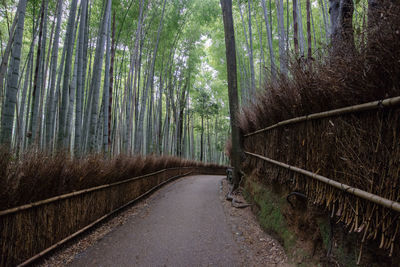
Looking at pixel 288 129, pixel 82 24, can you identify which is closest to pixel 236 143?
pixel 288 129

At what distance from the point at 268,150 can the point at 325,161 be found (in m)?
1.57

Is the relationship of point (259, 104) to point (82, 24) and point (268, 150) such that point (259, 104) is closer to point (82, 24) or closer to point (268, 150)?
point (268, 150)

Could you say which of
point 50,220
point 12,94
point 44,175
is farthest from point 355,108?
point 12,94

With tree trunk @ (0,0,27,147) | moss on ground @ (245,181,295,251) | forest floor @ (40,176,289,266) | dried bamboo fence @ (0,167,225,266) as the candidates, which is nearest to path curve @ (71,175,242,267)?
forest floor @ (40,176,289,266)

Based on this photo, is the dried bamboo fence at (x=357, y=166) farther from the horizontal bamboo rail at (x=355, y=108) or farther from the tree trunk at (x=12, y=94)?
the tree trunk at (x=12, y=94)

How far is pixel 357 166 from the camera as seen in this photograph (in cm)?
134

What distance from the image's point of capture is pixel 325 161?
5.67ft

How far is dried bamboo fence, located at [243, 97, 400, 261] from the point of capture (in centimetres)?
111

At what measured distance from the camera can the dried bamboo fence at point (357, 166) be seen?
3.65ft

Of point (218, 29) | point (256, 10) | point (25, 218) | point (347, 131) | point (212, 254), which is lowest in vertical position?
point (212, 254)

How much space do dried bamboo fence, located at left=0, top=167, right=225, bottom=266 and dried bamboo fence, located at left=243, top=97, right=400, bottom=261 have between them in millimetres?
2439

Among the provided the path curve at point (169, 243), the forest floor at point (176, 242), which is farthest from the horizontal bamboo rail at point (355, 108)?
the path curve at point (169, 243)

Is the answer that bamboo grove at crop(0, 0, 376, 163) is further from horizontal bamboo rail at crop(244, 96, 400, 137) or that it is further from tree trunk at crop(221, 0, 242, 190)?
tree trunk at crop(221, 0, 242, 190)

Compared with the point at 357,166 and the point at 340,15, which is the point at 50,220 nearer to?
the point at 357,166
